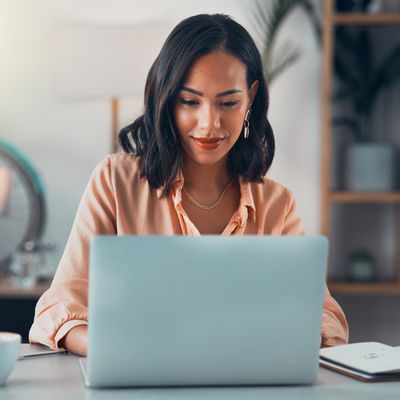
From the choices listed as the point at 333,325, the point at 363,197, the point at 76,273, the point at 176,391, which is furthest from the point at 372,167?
the point at 176,391

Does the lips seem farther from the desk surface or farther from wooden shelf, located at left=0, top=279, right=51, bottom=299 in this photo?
wooden shelf, located at left=0, top=279, right=51, bottom=299

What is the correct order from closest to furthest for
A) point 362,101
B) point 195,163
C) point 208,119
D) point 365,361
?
point 365,361, point 208,119, point 195,163, point 362,101

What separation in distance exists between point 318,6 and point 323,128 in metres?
0.50

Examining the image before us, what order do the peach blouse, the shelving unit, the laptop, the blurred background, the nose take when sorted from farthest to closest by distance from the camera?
the blurred background < the shelving unit < the nose < the peach blouse < the laptop

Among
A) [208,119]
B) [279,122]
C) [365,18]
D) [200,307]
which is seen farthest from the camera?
[279,122]

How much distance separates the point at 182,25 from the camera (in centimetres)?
174

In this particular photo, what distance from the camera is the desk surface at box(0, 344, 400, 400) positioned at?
44.5 inches

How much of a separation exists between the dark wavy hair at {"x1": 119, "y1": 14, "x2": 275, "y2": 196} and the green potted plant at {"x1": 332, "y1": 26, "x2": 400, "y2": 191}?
1.23 metres

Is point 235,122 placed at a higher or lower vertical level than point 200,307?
higher

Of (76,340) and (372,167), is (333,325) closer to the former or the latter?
(76,340)

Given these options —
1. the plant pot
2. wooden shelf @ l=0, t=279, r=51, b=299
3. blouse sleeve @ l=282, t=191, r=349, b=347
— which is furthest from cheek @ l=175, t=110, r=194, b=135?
the plant pot

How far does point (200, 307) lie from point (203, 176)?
76 cm

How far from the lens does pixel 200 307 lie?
3.67 feet

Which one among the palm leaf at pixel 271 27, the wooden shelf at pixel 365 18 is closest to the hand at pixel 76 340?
the palm leaf at pixel 271 27
